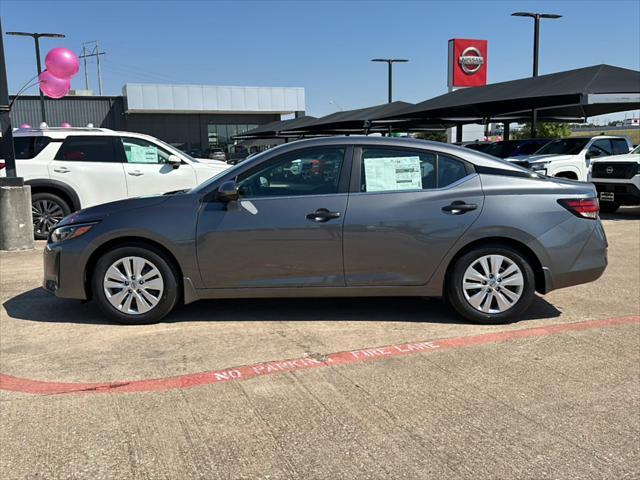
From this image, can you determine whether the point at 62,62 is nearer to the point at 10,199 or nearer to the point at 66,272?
the point at 10,199

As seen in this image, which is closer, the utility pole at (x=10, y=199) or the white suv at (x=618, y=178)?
the utility pole at (x=10, y=199)

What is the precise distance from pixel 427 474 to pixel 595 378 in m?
1.72

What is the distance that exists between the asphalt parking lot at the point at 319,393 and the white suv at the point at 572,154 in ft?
28.5

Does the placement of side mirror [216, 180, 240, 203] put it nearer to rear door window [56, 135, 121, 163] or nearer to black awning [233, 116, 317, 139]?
rear door window [56, 135, 121, 163]

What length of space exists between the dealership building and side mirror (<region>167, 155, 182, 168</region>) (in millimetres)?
37168

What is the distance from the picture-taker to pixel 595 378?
3809 millimetres

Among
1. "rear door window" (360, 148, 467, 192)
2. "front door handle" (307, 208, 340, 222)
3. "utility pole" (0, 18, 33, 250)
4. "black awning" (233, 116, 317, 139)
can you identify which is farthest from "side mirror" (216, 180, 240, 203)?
"black awning" (233, 116, 317, 139)

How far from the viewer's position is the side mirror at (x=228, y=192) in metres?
4.67

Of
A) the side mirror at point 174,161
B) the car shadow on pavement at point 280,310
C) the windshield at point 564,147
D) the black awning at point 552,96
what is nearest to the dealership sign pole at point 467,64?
the black awning at point 552,96

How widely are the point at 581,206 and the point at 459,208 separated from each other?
1.07m

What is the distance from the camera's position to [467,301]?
483 centimetres

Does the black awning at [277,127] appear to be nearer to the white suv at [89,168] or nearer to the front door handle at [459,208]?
the white suv at [89,168]

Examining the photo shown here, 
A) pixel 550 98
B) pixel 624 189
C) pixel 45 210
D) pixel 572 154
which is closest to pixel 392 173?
pixel 45 210

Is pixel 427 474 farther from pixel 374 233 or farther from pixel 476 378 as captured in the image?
pixel 374 233
